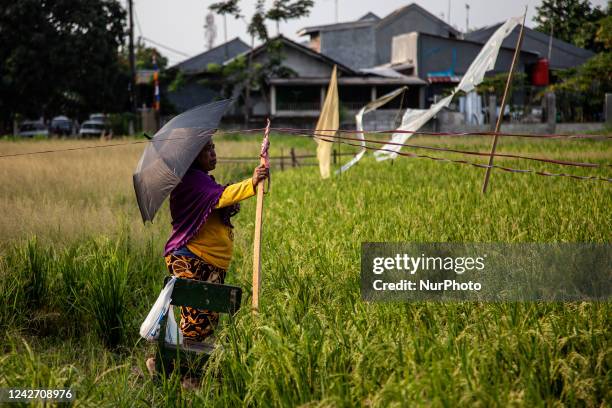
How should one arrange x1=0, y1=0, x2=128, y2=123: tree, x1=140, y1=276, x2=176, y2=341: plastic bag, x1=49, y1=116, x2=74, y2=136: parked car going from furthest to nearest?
x1=49, y1=116, x2=74, y2=136: parked car → x1=0, y1=0, x2=128, y2=123: tree → x1=140, y1=276, x2=176, y2=341: plastic bag

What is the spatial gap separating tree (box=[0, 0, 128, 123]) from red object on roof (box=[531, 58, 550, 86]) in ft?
68.3

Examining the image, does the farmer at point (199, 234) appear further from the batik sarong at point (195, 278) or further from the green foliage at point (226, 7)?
the green foliage at point (226, 7)

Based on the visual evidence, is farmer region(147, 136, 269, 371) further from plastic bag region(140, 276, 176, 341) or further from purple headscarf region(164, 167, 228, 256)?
plastic bag region(140, 276, 176, 341)

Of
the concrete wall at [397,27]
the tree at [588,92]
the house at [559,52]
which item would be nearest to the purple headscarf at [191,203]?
the tree at [588,92]

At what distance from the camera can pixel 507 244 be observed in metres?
5.07

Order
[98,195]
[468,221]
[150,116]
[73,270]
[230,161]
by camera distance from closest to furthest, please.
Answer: [73,270], [468,221], [98,195], [230,161], [150,116]

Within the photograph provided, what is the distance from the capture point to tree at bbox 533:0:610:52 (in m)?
43.9

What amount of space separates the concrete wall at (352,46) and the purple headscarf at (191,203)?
39.9m

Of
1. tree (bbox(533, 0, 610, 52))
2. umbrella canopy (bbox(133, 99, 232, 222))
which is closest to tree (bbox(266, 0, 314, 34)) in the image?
tree (bbox(533, 0, 610, 52))

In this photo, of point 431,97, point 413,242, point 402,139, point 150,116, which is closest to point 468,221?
point 413,242

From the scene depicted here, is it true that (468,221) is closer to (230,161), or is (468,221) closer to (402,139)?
(402,139)

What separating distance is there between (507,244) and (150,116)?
28.3 metres

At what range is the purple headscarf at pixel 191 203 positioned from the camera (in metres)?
4.04

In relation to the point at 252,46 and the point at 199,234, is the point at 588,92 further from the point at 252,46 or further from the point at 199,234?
the point at 199,234
